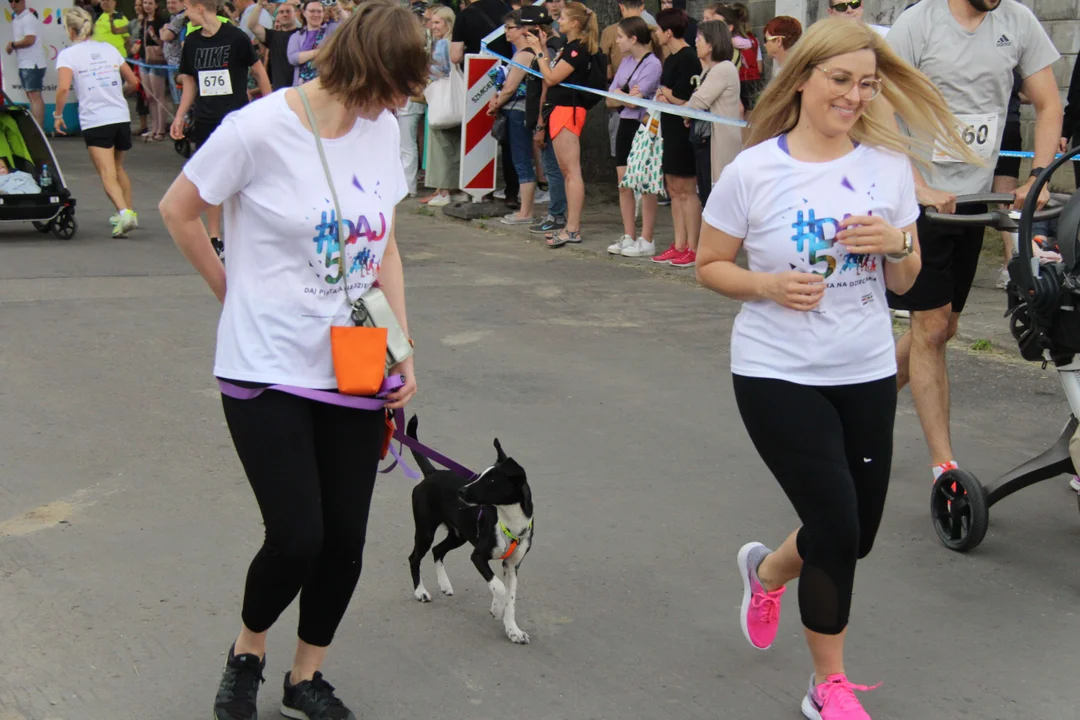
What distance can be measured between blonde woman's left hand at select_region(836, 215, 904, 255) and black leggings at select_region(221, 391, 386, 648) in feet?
4.22

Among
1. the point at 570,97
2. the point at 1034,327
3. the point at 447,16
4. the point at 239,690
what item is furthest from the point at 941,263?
the point at 447,16

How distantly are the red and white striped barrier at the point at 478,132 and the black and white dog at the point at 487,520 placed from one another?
933 centimetres

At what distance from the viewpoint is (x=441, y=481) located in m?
4.29

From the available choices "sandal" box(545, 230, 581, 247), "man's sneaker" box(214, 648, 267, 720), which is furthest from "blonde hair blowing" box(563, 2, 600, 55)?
"man's sneaker" box(214, 648, 267, 720)

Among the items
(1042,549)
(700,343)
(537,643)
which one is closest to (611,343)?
(700,343)

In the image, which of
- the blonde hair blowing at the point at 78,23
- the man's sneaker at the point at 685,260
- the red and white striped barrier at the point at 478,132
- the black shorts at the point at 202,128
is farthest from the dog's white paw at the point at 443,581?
the red and white striped barrier at the point at 478,132

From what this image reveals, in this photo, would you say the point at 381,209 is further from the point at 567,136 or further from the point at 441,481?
the point at 567,136

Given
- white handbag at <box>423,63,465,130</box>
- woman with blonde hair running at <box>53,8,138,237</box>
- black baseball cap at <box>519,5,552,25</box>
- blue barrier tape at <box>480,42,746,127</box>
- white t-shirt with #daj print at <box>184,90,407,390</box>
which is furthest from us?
white handbag at <box>423,63,465,130</box>

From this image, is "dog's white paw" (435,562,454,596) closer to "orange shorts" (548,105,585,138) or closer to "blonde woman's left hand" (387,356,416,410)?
"blonde woman's left hand" (387,356,416,410)

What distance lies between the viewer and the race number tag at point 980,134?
5293 millimetres

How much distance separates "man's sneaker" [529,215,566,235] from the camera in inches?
489

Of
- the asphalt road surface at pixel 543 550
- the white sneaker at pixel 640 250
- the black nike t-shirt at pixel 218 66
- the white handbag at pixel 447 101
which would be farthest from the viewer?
the white handbag at pixel 447 101

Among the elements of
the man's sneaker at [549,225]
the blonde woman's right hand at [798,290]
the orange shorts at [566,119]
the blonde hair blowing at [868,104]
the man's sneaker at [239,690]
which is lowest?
the man's sneaker at [549,225]

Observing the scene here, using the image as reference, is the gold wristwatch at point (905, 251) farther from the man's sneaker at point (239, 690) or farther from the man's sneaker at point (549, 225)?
the man's sneaker at point (549, 225)
